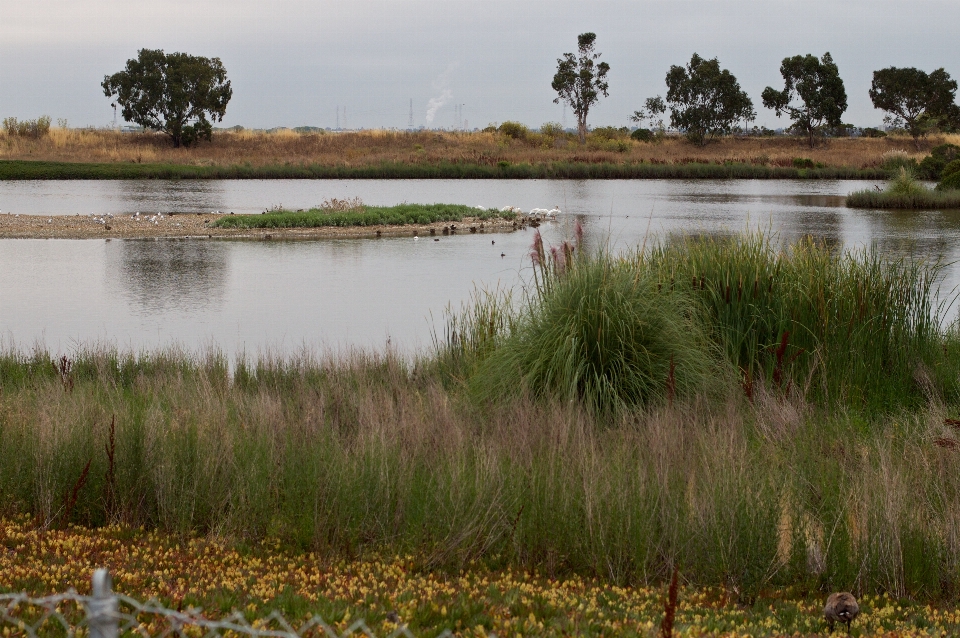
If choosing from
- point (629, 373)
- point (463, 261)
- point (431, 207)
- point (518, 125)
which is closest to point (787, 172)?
point (518, 125)

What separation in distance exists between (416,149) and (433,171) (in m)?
11.6

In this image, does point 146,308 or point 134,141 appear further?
point 134,141

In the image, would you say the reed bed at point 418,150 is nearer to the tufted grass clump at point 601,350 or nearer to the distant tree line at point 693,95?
the distant tree line at point 693,95

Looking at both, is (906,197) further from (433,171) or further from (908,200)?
(433,171)

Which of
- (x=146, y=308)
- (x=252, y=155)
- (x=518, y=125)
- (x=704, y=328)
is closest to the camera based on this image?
(x=704, y=328)

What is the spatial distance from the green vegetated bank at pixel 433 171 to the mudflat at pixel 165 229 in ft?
81.7

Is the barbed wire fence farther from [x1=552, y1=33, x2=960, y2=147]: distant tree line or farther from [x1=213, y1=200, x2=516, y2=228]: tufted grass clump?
[x1=552, y1=33, x2=960, y2=147]: distant tree line

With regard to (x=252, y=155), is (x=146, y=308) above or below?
below

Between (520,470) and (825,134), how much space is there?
81.5 metres

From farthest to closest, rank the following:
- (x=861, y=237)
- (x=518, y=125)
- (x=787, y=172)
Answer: (x=518, y=125), (x=787, y=172), (x=861, y=237)

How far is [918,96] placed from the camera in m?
80.2

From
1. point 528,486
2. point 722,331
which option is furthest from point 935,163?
point 528,486

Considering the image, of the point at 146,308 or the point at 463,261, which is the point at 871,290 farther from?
the point at 463,261

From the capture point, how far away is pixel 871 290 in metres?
8.78
